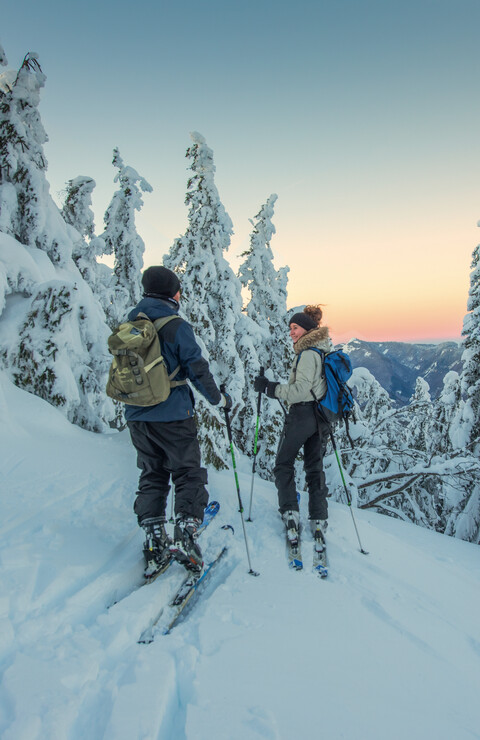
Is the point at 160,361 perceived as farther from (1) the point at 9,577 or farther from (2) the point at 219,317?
(2) the point at 219,317

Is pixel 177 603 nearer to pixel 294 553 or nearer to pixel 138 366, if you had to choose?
pixel 294 553

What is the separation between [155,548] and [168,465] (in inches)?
28.3

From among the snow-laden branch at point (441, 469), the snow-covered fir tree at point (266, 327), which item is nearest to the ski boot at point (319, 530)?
the snow-laden branch at point (441, 469)

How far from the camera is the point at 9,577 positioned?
8.13 feet

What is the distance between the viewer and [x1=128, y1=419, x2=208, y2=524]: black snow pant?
10.2ft

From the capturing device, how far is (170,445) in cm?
315

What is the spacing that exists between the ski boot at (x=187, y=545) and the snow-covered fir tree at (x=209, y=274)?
8582mm

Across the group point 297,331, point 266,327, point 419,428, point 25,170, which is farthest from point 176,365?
point 419,428

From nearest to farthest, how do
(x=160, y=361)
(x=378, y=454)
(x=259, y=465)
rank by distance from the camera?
1. (x=160, y=361)
2. (x=378, y=454)
3. (x=259, y=465)

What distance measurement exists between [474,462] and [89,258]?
15.7 meters

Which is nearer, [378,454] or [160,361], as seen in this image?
[160,361]

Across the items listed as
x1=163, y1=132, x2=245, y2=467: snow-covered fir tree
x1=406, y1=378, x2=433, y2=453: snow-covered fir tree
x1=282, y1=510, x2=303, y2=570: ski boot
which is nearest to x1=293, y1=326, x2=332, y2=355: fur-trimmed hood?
x1=282, y1=510, x2=303, y2=570: ski boot

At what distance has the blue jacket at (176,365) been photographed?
10.1 feet

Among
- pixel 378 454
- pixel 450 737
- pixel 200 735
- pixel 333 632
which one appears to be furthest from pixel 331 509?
pixel 378 454
